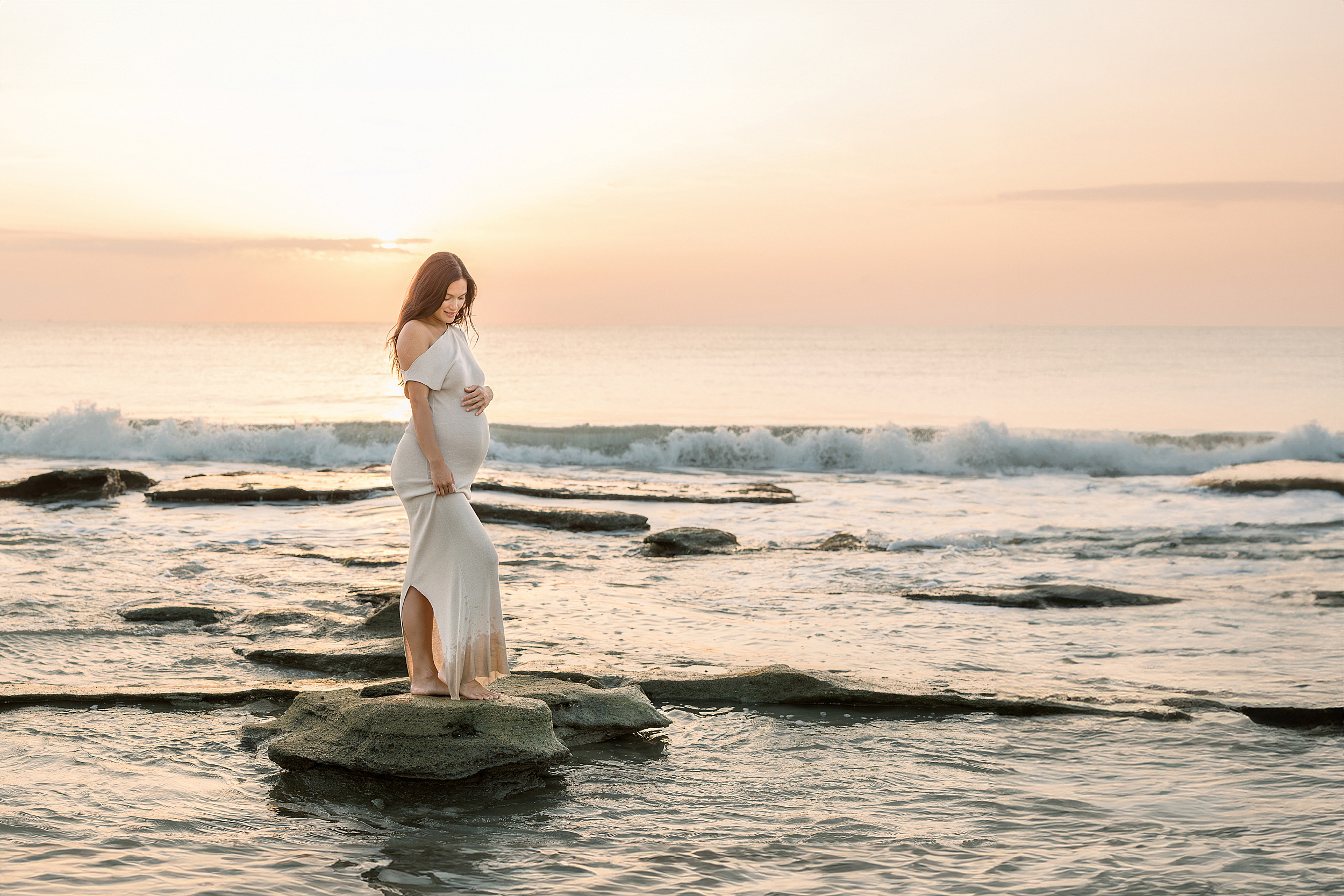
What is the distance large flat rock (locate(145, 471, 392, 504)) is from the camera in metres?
17.1

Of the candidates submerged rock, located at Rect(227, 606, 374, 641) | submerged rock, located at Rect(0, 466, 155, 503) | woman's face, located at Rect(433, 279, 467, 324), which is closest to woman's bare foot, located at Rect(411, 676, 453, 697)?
woman's face, located at Rect(433, 279, 467, 324)

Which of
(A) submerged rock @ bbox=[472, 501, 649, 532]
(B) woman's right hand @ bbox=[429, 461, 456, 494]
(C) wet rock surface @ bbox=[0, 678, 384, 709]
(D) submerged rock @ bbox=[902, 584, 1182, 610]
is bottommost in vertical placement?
(C) wet rock surface @ bbox=[0, 678, 384, 709]

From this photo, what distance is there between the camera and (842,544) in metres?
13.9

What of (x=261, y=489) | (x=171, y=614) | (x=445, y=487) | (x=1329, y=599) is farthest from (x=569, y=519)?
(x=445, y=487)

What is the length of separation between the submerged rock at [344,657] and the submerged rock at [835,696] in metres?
1.74

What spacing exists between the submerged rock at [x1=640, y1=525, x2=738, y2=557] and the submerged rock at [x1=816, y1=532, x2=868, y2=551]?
1123 millimetres

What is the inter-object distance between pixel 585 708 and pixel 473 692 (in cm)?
76

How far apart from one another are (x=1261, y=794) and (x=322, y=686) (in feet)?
16.9

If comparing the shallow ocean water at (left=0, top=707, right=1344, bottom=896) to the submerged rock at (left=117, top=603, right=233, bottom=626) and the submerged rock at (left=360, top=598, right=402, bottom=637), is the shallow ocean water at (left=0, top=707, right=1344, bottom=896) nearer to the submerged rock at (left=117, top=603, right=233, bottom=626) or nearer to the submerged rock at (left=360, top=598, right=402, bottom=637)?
the submerged rock at (left=360, top=598, right=402, bottom=637)

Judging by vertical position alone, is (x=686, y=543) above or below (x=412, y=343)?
below

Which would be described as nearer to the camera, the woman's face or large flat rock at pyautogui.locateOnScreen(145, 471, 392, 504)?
the woman's face

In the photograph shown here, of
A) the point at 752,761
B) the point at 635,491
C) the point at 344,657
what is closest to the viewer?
the point at 752,761

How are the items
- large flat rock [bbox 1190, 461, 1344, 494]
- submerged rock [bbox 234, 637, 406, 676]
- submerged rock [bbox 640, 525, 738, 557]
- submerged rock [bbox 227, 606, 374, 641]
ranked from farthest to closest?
A: large flat rock [bbox 1190, 461, 1344, 494], submerged rock [bbox 640, 525, 738, 557], submerged rock [bbox 227, 606, 374, 641], submerged rock [bbox 234, 637, 406, 676]

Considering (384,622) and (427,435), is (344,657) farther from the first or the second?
(427,435)
